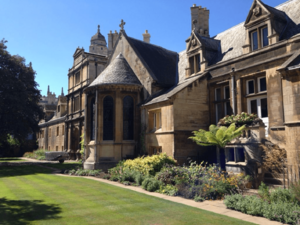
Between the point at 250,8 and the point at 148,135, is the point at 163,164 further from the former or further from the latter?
the point at 250,8

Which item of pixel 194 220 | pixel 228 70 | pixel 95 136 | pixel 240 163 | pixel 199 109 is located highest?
pixel 228 70

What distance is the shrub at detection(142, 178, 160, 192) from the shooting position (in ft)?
40.4

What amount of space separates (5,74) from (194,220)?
29737 mm

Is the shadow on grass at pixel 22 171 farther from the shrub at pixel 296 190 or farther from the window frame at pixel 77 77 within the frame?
the window frame at pixel 77 77

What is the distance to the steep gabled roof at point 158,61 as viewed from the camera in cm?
2214

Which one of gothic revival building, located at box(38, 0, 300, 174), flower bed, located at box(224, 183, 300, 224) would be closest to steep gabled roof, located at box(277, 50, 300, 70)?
gothic revival building, located at box(38, 0, 300, 174)

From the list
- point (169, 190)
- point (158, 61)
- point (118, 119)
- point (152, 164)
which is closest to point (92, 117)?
point (118, 119)

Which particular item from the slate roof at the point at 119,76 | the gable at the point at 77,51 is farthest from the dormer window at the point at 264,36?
the gable at the point at 77,51

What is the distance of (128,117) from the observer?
21062 mm


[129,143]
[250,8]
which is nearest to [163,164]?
[129,143]

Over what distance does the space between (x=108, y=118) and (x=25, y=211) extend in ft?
A: 41.0

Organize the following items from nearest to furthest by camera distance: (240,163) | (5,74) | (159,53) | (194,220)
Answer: (194,220)
(240,163)
(159,53)
(5,74)

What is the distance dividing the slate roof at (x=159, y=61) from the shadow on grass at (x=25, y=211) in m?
13.8

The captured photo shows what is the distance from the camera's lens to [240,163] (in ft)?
40.4
